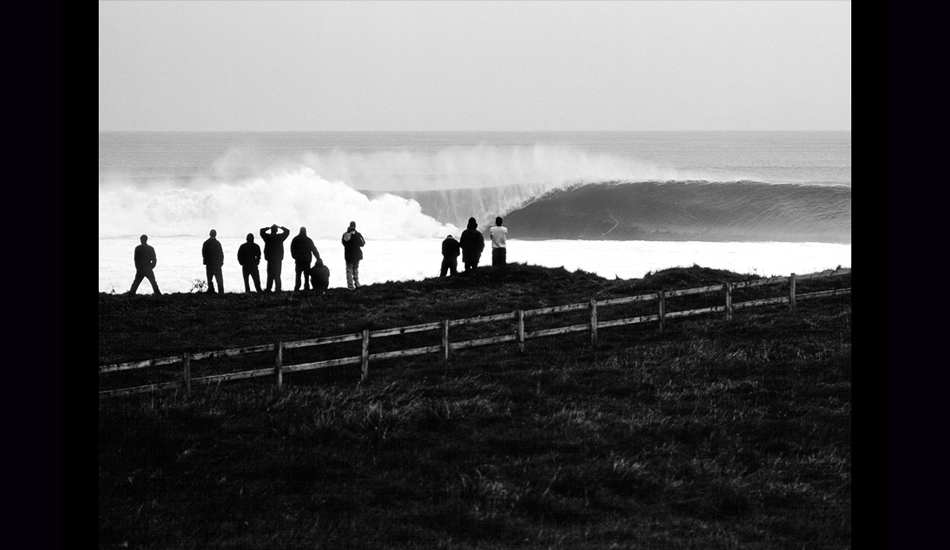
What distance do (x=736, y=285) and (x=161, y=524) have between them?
14296 mm

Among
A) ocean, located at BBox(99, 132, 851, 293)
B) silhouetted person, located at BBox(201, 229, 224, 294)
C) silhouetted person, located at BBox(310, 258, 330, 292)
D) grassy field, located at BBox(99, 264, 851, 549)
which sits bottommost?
grassy field, located at BBox(99, 264, 851, 549)

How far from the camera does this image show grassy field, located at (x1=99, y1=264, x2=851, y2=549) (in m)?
8.28

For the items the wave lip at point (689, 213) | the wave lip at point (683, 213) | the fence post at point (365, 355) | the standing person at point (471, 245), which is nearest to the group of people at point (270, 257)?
the standing person at point (471, 245)

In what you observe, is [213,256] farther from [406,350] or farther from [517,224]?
[517,224]

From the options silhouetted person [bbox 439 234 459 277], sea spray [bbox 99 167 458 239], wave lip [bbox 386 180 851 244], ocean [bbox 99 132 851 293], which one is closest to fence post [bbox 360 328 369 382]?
silhouetted person [bbox 439 234 459 277]

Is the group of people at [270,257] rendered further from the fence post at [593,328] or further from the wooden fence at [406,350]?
the fence post at [593,328]

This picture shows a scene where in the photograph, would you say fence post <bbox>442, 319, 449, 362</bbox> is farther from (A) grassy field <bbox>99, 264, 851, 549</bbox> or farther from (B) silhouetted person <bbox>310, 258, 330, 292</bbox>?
(B) silhouetted person <bbox>310, 258, 330, 292</bbox>

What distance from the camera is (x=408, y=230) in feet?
151

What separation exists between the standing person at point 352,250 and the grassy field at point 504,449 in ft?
17.9

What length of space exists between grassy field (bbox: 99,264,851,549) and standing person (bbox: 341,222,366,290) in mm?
5465

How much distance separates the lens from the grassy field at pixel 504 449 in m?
8.28

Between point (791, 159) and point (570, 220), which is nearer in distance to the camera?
point (570, 220)
